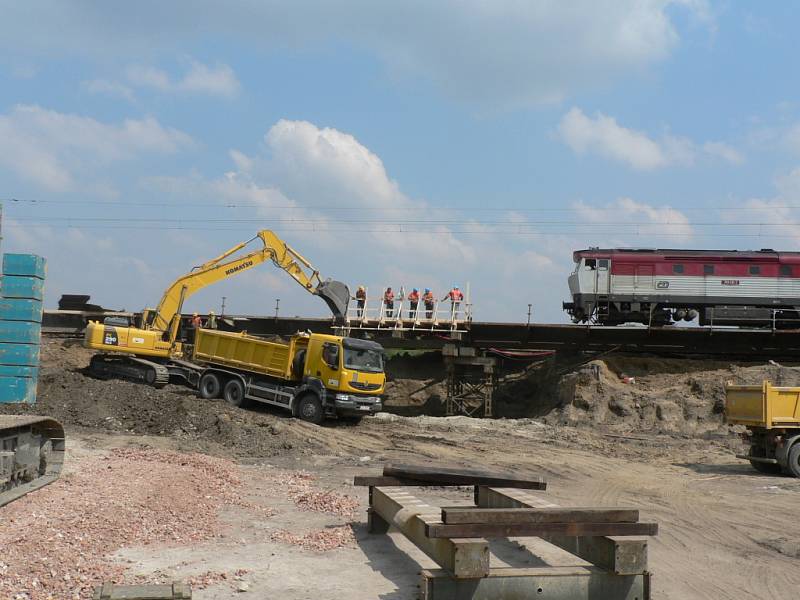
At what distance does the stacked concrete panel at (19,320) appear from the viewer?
59.7ft

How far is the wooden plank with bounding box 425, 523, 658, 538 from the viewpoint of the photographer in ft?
18.9

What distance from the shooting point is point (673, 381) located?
28.8 metres

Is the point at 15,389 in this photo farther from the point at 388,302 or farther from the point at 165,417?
the point at 388,302

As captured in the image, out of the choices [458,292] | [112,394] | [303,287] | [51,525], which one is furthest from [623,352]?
[51,525]

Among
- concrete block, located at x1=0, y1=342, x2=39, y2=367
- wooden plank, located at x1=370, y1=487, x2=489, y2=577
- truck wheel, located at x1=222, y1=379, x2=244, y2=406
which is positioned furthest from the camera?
truck wheel, located at x1=222, y1=379, x2=244, y2=406

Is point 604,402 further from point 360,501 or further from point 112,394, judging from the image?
point 360,501

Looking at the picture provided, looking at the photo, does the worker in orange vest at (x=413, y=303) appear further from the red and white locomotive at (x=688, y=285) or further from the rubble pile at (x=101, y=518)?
the rubble pile at (x=101, y=518)

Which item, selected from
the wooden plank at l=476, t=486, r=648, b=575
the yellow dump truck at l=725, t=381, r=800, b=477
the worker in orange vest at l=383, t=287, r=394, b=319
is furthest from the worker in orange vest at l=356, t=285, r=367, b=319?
the wooden plank at l=476, t=486, r=648, b=575

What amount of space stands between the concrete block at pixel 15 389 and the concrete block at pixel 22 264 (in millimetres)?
2437

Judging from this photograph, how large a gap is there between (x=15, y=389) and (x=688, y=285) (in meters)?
24.0

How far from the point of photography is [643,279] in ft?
103

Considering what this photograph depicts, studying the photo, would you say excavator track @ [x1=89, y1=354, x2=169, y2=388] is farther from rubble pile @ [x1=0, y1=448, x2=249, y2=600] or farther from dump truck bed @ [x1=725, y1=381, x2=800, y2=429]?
dump truck bed @ [x1=725, y1=381, x2=800, y2=429]

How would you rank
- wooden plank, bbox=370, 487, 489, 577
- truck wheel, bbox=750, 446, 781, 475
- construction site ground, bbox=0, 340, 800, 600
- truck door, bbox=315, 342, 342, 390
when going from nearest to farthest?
wooden plank, bbox=370, 487, 489, 577, construction site ground, bbox=0, 340, 800, 600, truck wheel, bbox=750, 446, 781, 475, truck door, bbox=315, 342, 342, 390

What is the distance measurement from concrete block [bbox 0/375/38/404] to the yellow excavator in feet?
26.1
